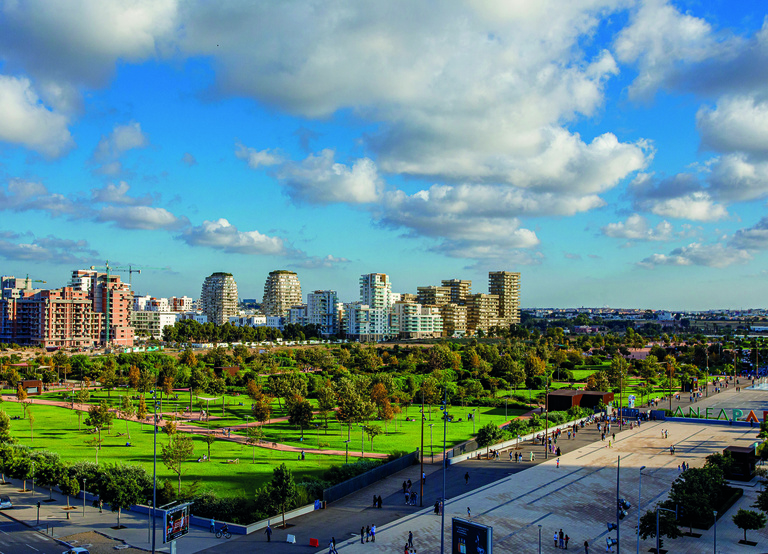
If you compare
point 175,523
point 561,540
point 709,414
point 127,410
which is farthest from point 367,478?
point 709,414

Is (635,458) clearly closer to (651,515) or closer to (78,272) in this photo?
(651,515)

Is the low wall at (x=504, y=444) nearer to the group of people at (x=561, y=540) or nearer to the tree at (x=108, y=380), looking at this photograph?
the group of people at (x=561, y=540)

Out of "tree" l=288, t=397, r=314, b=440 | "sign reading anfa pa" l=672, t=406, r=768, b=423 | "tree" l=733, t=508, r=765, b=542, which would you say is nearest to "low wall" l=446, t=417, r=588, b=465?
"sign reading anfa pa" l=672, t=406, r=768, b=423

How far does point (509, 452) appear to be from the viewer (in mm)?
48375

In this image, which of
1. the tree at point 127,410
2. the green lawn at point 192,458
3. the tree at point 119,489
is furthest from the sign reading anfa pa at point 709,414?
the tree at point 127,410

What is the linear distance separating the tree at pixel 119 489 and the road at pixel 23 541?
315cm

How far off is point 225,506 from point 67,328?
5255 inches

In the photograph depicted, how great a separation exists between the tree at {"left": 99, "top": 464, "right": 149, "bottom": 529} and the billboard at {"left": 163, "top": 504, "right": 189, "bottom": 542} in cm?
747

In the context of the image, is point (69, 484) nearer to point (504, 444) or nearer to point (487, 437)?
point (487, 437)

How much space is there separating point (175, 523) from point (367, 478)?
54.1ft

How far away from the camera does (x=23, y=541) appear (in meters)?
28.1

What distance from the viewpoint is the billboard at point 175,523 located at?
24.0 meters

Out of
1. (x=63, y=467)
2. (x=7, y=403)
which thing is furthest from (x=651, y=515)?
(x=7, y=403)

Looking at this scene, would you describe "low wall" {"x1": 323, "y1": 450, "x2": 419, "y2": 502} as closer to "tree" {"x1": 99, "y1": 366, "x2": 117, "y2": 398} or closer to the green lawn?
the green lawn
